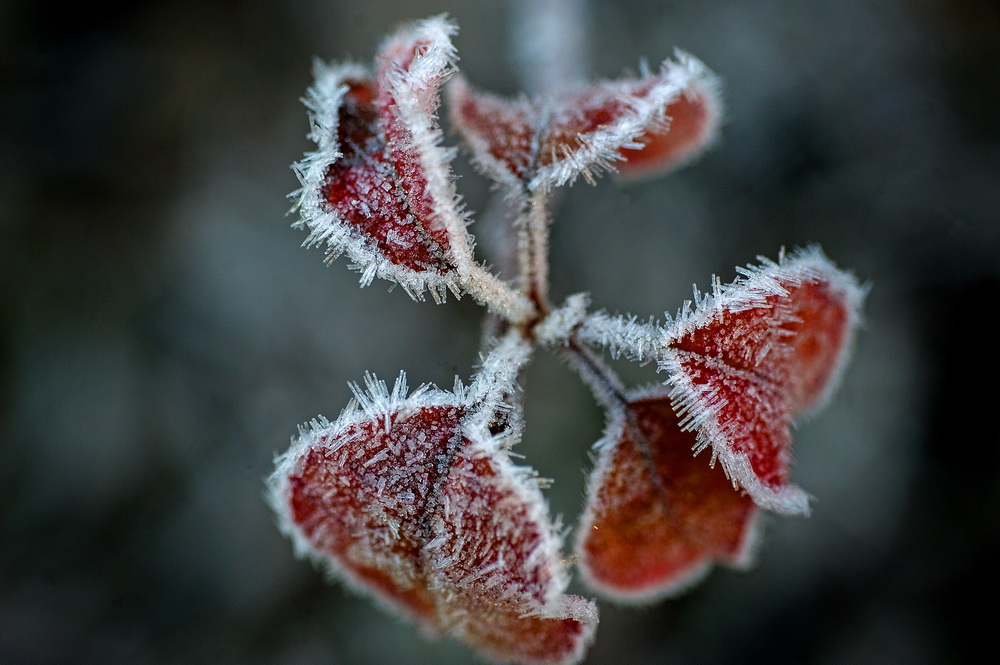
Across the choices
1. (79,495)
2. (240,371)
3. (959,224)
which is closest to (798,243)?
(959,224)

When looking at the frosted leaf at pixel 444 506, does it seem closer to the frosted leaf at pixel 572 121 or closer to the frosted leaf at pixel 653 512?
the frosted leaf at pixel 653 512

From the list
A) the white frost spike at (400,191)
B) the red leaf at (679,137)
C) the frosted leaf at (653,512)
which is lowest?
the frosted leaf at (653,512)

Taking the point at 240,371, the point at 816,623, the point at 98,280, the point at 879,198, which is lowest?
the point at 816,623

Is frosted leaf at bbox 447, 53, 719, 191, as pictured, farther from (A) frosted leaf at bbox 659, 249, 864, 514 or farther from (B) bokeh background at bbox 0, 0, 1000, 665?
(B) bokeh background at bbox 0, 0, 1000, 665

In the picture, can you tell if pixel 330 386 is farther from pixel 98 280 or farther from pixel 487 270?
pixel 487 270

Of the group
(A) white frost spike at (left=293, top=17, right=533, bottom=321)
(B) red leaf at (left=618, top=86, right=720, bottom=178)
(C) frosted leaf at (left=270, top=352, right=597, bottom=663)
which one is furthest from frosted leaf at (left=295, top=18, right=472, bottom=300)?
(B) red leaf at (left=618, top=86, right=720, bottom=178)

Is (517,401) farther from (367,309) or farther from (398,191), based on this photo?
(367,309)

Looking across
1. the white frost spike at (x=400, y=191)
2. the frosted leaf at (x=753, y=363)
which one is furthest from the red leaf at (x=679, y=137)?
the white frost spike at (x=400, y=191)

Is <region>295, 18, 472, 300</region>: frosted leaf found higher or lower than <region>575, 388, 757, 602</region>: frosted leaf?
higher
